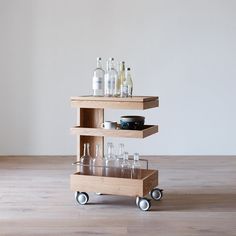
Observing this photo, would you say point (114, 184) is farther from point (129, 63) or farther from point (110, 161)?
point (129, 63)

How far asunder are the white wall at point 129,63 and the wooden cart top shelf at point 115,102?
1.81 meters

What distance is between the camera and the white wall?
15.1 ft

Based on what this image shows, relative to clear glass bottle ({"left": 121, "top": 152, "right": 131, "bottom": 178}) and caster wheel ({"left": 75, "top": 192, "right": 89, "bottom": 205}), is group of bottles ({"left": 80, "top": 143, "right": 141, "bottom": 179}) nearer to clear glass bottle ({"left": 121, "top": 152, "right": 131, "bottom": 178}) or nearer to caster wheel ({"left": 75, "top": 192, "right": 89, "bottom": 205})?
clear glass bottle ({"left": 121, "top": 152, "right": 131, "bottom": 178})

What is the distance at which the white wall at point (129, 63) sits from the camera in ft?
15.1

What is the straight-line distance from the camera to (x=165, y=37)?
4.63 m

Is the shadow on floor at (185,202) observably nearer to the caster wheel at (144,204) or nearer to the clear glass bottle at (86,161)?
the caster wheel at (144,204)

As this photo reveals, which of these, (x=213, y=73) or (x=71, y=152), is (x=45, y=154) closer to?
(x=71, y=152)

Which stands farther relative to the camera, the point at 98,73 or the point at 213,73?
the point at 213,73

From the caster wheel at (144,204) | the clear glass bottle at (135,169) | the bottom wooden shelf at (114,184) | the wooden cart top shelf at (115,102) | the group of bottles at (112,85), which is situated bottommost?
the caster wheel at (144,204)

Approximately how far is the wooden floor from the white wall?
0.73m

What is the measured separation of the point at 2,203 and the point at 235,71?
2876 millimetres

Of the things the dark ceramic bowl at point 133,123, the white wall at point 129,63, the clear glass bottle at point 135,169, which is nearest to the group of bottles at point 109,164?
the clear glass bottle at point 135,169

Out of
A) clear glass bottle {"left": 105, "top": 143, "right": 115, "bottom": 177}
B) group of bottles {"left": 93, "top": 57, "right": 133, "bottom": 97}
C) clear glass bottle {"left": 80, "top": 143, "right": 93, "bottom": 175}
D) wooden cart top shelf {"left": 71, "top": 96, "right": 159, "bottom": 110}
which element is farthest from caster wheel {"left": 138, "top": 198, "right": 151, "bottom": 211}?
group of bottles {"left": 93, "top": 57, "right": 133, "bottom": 97}

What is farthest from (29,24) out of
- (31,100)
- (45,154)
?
(45,154)
